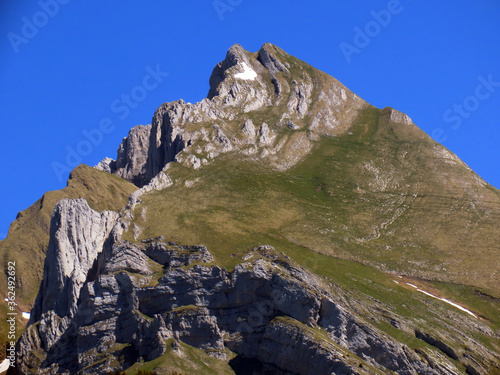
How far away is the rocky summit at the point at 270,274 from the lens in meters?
110

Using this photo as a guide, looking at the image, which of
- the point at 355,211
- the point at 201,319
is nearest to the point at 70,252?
the point at 201,319

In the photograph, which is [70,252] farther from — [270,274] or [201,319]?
[270,274]

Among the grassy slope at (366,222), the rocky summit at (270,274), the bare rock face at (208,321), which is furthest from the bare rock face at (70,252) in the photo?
the grassy slope at (366,222)

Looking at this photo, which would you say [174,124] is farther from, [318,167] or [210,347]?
[210,347]

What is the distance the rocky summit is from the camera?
110 metres

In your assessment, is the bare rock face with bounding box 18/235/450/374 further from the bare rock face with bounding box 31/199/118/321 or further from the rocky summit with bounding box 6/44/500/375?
the bare rock face with bounding box 31/199/118/321

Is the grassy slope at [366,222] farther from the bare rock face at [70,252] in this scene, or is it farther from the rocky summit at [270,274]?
the bare rock face at [70,252]

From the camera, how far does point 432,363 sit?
109125 mm

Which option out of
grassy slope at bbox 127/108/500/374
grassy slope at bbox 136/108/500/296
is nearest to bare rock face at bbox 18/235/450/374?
grassy slope at bbox 127/108/500/374

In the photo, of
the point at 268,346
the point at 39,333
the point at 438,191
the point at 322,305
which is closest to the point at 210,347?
the point at 268,346

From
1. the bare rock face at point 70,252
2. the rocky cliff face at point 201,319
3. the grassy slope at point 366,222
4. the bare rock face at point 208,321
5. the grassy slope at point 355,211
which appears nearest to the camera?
the rocky cliff face at point 201,319

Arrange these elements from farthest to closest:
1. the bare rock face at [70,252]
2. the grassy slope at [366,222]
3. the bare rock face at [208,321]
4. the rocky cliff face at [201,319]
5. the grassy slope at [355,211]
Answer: the grassy slope at [355,211], the grassy slope at [366,222], the bare rock face at [70,252], the bare rock face at [208,321], the rocky cliff face at [201,319]

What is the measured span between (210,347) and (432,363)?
A: 36.0 m

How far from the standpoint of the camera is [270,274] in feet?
386
